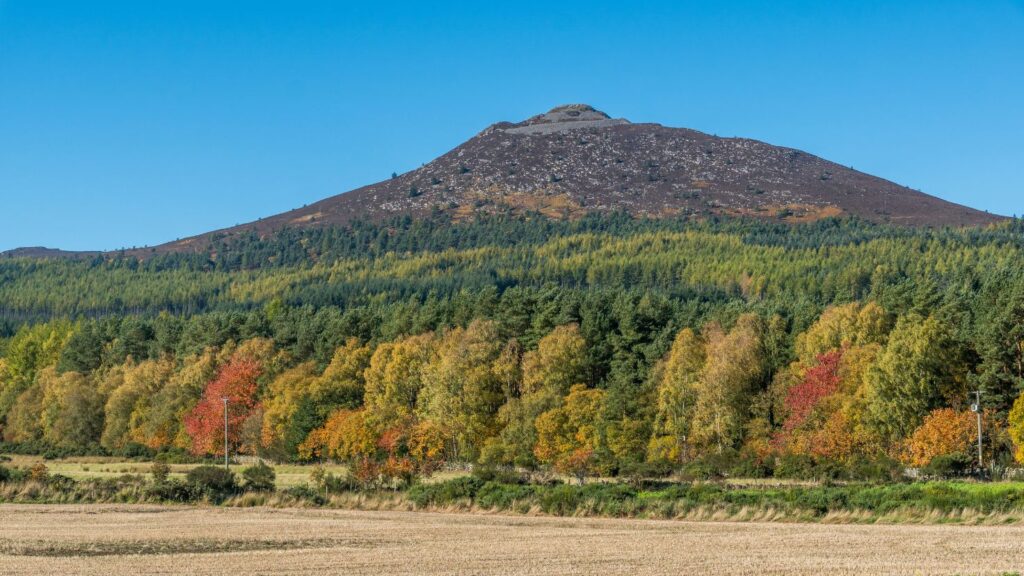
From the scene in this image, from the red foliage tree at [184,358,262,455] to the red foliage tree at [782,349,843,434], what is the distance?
56.1 metres

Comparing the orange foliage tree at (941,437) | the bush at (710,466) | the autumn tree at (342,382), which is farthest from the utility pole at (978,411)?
the autumn tree at (342,382)

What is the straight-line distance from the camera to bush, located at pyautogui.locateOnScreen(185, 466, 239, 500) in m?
69.1

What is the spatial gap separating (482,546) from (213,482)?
31906mm

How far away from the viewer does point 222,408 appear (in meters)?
124

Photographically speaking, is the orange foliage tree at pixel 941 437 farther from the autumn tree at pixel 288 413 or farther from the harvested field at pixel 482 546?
the autumn tree at pixel 288 413

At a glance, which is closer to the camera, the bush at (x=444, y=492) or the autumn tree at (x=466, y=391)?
the bush at (x=444, y=492)

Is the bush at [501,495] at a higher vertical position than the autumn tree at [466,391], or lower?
lower

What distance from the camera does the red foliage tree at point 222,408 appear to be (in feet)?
401

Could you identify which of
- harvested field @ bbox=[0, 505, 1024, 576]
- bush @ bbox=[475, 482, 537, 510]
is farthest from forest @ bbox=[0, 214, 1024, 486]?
harvested field @ bbox=[0, 505, 1024, 576]

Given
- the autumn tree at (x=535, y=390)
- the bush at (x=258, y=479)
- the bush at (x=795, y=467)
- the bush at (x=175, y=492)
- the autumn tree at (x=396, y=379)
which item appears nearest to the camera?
the bush at (x=175, y=492)

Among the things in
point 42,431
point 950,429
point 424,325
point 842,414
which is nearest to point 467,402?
point 424,325

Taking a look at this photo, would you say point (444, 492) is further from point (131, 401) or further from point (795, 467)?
point (131, 401)

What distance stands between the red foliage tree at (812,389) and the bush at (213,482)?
131ft

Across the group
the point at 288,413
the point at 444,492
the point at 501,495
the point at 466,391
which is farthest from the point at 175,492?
the point at 288,413
